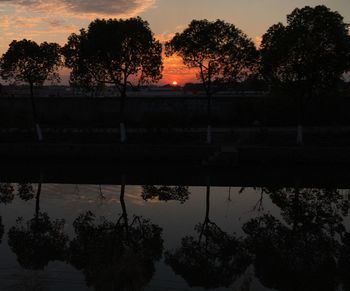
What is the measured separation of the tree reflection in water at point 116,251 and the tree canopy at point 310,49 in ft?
52.3

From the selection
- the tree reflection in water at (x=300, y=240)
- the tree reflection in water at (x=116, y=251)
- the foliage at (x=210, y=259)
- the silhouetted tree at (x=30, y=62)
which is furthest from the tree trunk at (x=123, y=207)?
the silhouetted tree at (x=30, y=62)

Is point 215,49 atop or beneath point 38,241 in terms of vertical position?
atop

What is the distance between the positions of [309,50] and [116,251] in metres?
20.6

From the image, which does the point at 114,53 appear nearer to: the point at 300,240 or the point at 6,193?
the point at 6,193

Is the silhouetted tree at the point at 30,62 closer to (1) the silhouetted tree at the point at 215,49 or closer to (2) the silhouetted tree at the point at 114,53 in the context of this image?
(2) the silhouetted tree at the point at 114,53

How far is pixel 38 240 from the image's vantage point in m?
15.2

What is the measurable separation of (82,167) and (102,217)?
11710 millimetres

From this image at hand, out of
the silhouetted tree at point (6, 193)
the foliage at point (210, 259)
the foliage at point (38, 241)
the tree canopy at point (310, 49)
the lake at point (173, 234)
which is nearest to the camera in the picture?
the lake at point (173, 234)

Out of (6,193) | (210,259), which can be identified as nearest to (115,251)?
(210,259)

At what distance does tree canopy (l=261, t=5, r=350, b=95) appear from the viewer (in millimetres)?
29250

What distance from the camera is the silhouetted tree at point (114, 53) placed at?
31.3 meters

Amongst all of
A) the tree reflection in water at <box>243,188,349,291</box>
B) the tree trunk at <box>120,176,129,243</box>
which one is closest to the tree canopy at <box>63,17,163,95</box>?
the tree trunk at <box>120,176,129,243</box>

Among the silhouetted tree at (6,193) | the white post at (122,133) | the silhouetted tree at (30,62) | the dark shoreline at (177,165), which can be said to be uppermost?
the silhouetted tree at (30,62)

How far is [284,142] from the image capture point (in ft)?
103
